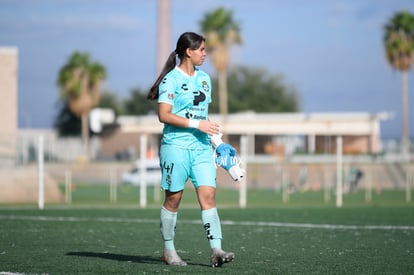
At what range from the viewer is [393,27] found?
231 ft

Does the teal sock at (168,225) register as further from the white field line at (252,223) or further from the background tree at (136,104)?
the background tree at (136,104)

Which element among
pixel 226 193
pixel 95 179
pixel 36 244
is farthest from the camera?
pixel 95 179

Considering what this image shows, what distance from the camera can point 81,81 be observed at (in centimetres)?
7806

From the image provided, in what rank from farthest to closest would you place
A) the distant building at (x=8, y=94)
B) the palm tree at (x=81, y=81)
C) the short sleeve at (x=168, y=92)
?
the palm tree at (x=81, y=81) < the distant building at (x=8, y=94) < the short sleeve at (x=168, y=92)

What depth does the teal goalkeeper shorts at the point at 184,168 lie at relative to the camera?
28.9ft

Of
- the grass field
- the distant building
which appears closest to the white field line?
the grass field

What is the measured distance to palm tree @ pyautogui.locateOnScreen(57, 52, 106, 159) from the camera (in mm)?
77750

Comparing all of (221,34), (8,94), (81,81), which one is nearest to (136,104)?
(81,81)

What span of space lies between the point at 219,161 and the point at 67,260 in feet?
6.24

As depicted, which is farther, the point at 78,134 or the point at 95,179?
the point at 78,134

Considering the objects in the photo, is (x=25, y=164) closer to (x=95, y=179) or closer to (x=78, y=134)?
(x=95, y=179)

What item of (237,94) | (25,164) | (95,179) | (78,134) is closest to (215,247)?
(25,164)

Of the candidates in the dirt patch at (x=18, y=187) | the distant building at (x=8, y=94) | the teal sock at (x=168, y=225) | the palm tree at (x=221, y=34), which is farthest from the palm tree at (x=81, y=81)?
the teal sock at (x=168, y=225)

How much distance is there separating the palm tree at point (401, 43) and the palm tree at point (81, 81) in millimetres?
23861
